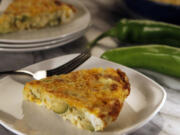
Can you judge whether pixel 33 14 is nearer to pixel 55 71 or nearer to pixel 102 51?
pixel 102 51

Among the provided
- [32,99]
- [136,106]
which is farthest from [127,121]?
[32,99]

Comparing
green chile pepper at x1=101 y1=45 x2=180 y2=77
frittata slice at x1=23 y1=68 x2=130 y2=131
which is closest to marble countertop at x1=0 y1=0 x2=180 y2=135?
green chile pepper at x1=101 y1=45 x2=180 y2=77

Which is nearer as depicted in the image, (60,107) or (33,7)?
(60,107)

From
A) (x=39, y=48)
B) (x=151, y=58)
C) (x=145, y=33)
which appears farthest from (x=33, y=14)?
(x=151, y=58)

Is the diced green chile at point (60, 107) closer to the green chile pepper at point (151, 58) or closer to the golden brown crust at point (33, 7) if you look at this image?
the green chile pepper at point (151, 58)

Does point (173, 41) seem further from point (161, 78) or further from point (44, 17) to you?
point (44, 17)

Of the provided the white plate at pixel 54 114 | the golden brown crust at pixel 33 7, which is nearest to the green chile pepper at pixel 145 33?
the golden brown crust at pixel 33 7

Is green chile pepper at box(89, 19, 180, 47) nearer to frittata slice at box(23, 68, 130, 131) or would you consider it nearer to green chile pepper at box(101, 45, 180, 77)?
green chile pepper at box(101, 45, 180, 77)
